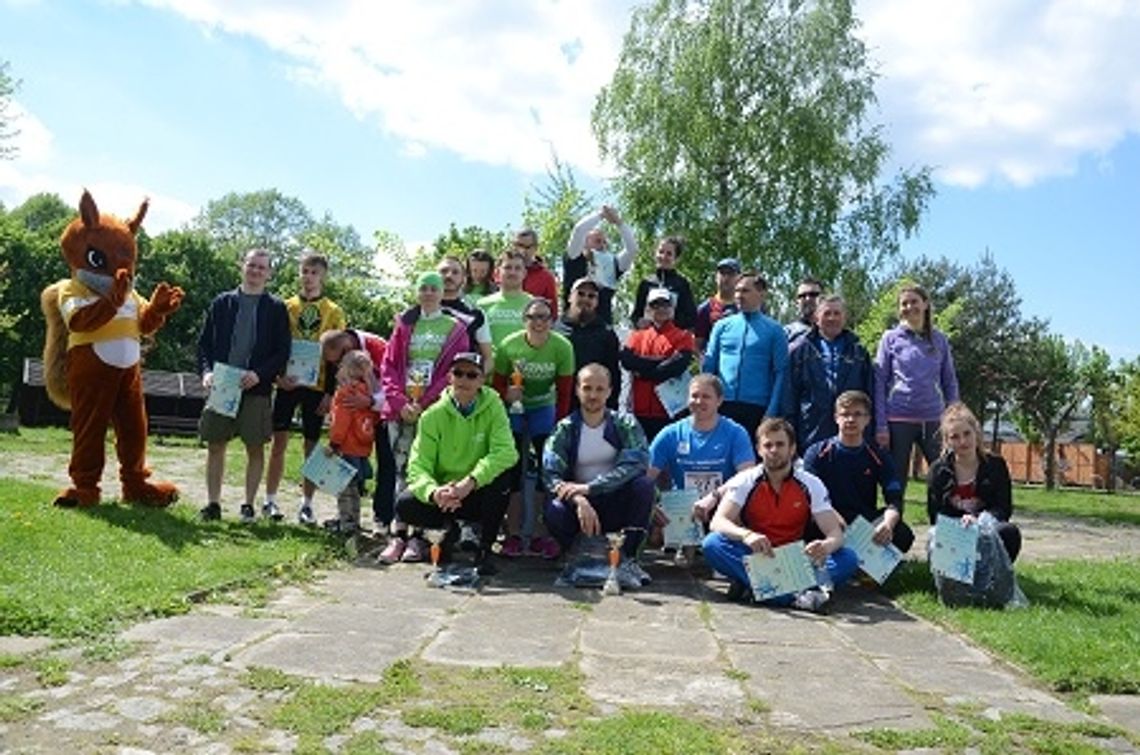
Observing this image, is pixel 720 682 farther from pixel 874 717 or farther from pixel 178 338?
pixel 178 338

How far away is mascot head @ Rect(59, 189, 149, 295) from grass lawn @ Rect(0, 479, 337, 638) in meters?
1.76

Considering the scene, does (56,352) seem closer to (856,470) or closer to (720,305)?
(720,305)

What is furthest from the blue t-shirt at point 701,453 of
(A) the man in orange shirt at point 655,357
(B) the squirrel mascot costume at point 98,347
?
(B) the squirrel mascot costume at point 98,347

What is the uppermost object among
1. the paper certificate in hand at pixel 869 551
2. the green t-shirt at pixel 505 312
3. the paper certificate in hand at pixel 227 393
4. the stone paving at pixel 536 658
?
the green t-shirt at pixel 505 312

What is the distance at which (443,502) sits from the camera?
6.82 m

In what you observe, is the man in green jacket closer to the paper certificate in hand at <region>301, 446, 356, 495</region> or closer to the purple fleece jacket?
the paper certificate in hand at <region>301, 446, 356, 495</region>

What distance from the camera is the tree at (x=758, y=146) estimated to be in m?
23.1

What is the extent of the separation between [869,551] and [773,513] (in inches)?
29.2

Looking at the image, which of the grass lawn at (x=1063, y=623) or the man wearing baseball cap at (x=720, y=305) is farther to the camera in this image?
the man wearing baseball cap at (x=720, y=305)

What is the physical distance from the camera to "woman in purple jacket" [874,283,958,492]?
8109 millimetres

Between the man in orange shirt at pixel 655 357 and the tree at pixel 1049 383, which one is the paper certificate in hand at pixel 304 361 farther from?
the tree at pixel 1049 383

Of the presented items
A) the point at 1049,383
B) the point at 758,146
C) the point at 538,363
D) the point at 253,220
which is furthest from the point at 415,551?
the point at 253,220

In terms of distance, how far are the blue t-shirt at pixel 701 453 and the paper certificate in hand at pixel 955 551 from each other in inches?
52.4

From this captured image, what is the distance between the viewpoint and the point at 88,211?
27.6ft
